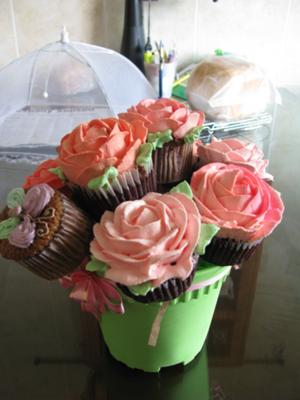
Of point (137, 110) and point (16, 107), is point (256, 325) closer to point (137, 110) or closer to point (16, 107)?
point (137, 110)

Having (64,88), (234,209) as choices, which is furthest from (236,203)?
(64,88)

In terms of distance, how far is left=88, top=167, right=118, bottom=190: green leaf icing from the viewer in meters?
0.38

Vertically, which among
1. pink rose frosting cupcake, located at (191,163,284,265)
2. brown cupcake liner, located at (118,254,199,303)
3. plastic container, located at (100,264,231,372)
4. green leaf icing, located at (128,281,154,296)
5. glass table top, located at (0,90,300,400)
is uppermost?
pink rose frosting cupcake, located at (191,163,284,265)

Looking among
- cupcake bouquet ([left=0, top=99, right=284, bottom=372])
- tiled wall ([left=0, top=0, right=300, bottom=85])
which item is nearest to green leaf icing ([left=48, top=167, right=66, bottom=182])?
cupcake bouquet ([left=0, top=99, right=284, bottom=372])

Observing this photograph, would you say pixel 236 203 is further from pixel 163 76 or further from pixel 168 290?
pixel 163 76

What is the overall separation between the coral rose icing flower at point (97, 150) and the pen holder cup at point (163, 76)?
0.79 meters

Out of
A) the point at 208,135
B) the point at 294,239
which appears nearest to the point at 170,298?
the point at 294,239

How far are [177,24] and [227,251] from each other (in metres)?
1.05

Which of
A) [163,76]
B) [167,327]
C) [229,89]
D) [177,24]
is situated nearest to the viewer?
[167,327]

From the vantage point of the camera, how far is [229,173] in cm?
41

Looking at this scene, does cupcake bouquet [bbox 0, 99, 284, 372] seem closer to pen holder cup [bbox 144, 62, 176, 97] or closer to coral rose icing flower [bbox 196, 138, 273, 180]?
coral rose icing flower [bbox 196, 138, 273, 180]

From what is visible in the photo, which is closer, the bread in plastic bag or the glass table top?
the glass table top

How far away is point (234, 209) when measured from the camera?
1.28 ft

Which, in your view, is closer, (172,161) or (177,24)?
(172,161)
